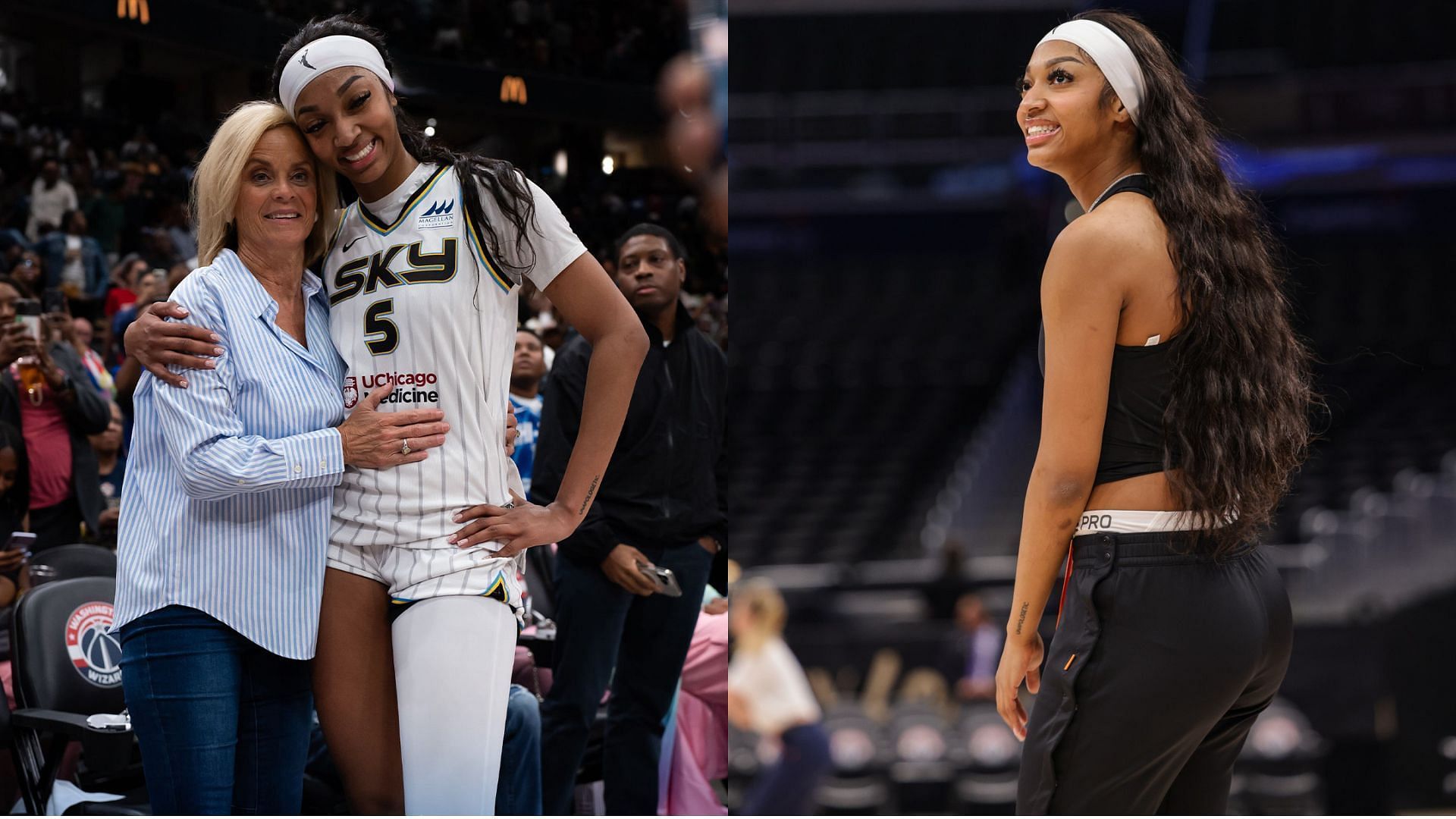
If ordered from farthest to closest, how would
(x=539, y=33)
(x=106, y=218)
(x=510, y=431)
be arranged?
(x=106, y=218) → (x=539, y=33) → (x=510, y=431)

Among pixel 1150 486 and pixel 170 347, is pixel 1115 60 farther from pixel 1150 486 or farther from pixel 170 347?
pixel 170 347

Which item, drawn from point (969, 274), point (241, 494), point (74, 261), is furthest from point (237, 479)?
point (969, 274)

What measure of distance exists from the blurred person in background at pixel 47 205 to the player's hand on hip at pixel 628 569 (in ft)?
6.36

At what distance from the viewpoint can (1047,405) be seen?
149cm

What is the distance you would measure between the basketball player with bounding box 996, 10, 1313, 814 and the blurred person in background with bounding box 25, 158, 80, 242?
9.69ft

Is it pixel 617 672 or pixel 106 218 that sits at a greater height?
pixel 106 218

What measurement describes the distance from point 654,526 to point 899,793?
4.00 metres

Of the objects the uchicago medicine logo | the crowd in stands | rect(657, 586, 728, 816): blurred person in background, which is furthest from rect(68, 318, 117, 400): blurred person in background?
the uchicago medicine logo

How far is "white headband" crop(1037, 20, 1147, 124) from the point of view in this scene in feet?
5.04

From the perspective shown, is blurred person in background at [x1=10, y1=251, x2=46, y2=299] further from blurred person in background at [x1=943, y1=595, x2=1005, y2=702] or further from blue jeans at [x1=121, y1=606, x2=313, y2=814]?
blurred person in background at [x1=943, y1=595, x2=1005, y2=702]

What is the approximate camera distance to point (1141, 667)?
1431 mm

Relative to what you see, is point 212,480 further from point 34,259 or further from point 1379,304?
point 1379,304

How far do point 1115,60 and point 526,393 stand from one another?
75.8 inches

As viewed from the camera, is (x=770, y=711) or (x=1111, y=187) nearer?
(x=1111, y=187)
